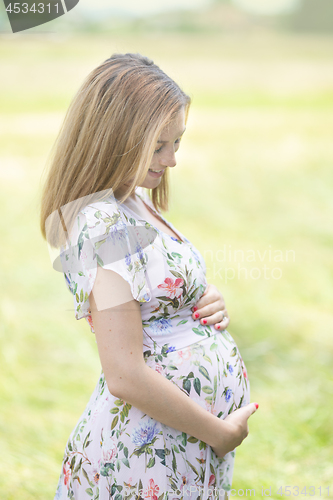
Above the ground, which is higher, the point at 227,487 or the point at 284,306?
the point at 227,487

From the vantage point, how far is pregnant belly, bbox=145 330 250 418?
81 cm

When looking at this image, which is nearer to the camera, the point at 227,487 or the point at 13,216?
the point at 227,487

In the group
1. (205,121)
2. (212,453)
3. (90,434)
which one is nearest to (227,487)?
(212,453)

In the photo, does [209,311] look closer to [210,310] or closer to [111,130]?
[210,310]

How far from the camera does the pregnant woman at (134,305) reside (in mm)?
718

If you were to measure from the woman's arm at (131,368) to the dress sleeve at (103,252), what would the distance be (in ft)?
0.05

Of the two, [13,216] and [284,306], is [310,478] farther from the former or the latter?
[13,216]

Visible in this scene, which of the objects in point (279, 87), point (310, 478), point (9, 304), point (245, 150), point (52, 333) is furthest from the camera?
point (279, 87)

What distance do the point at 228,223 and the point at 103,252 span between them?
2.65m

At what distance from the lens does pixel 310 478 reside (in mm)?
1614

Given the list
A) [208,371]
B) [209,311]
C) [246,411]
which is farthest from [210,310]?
[246,411]

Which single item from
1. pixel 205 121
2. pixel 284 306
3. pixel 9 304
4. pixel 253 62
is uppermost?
pixel 253 62

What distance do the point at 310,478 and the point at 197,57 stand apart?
3573 mm

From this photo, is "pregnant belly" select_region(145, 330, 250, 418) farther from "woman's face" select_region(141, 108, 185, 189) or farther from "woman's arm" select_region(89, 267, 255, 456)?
"woman's face" select_region(141, 108, 185, 189)
